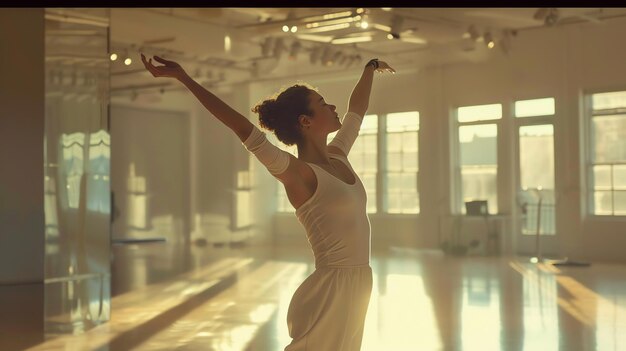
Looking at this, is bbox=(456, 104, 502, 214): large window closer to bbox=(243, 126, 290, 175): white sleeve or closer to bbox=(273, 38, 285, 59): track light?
bbox=(273, 38, 285, 59): track light

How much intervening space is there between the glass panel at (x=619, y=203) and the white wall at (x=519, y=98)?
10.5 inches

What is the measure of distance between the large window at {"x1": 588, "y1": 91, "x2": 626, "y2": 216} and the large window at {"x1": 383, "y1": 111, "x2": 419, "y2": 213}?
3.53 meters

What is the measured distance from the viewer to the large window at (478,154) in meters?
14.4

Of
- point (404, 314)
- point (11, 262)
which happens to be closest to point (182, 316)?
point (404, 314)

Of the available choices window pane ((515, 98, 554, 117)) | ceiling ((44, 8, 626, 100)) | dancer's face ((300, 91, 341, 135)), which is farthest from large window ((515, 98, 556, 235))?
dancer's face ((300, 91, 341, 135))

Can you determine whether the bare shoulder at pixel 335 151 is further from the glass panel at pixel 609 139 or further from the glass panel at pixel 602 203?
the glass panel at pixel 602 203

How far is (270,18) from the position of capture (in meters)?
12.3

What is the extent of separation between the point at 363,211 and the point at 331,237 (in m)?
0.11

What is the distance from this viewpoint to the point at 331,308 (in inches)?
85.1

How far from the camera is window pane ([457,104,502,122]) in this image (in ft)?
46.5

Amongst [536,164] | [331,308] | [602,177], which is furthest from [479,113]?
[331,308]

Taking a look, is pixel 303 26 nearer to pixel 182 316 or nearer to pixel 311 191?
pixel 182 316

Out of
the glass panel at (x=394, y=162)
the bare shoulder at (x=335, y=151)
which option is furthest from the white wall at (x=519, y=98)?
the bare shoulder at (x=335, y=151)

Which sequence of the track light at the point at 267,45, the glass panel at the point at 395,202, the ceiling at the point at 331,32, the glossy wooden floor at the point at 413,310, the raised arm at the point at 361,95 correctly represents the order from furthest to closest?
1. the glass panel at the point at 395,202
2. the track light at the point at 267,45
3. the ceiling at the point at 331,32
4. the glossy wooden floor at the point at 413,310
5. the raised arm at the point at 361,95
